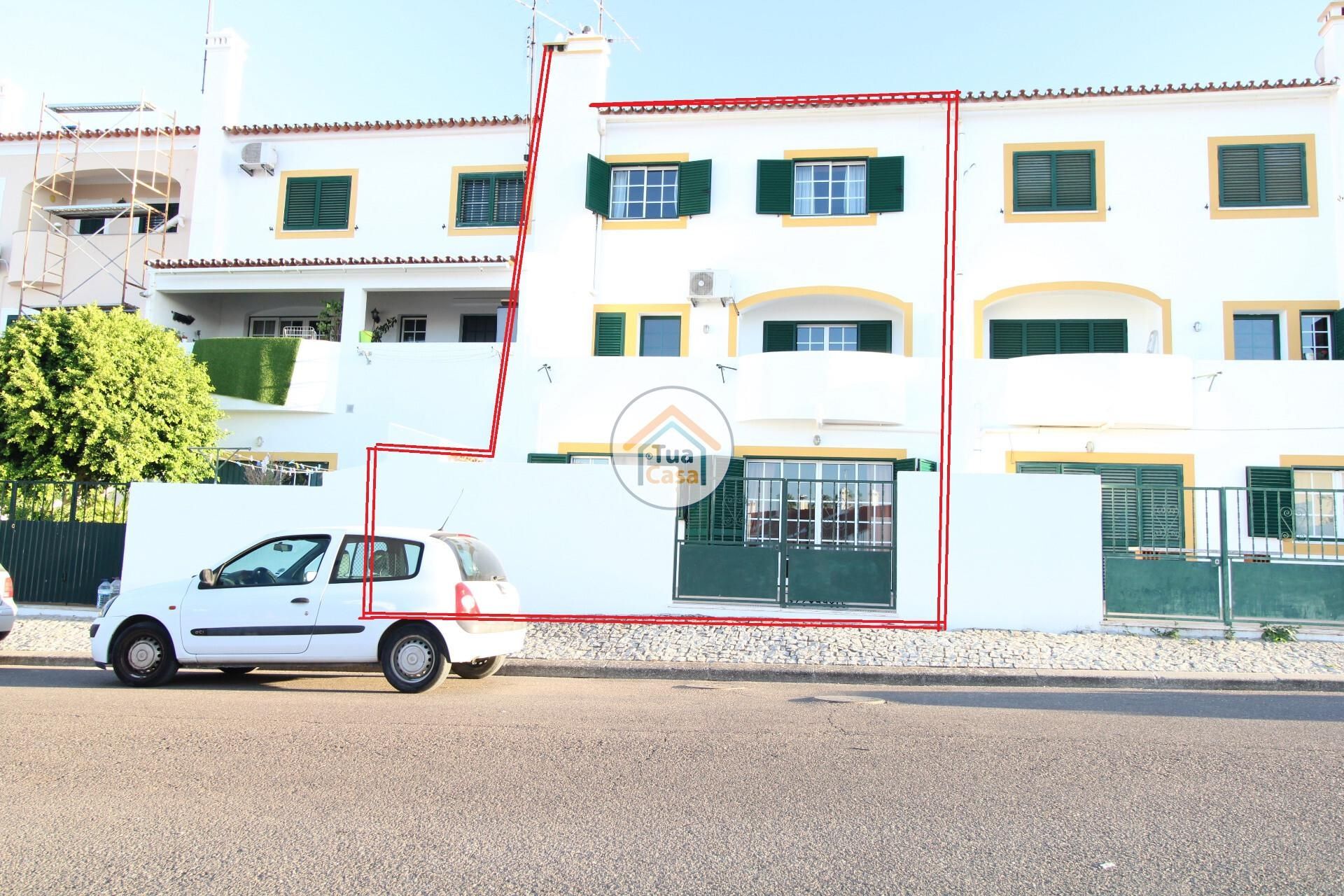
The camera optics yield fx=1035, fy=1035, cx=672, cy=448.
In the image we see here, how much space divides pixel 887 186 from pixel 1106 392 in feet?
18.0

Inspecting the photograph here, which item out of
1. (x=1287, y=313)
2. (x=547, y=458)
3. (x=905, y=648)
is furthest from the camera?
(x=547, y=458)

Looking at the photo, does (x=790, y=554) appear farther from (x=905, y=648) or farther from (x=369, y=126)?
(x=369, y=126)

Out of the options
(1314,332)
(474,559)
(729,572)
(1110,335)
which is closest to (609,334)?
(729,572)

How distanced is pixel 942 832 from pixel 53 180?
25.0m

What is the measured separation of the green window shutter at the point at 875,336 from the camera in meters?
19.3

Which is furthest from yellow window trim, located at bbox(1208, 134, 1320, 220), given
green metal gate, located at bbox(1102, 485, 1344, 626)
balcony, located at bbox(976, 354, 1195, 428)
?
green metal gate, located at bbox(1102, 485, 1344, 626)

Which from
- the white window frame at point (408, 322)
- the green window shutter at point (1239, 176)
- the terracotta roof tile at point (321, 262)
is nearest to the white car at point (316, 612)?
the terracotta roof tile at point (321, 262)

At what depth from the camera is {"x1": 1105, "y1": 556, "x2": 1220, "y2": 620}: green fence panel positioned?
13.0 m

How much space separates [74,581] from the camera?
1488 cm

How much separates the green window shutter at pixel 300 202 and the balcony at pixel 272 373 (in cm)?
357

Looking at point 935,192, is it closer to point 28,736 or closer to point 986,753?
point 986,753

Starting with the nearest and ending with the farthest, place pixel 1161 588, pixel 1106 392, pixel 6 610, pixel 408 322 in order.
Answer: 1. pixel 6 610
2. pixel 1161 588
3. pixel 1106 392
4. pixel 408 322

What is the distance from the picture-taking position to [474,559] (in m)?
10.2

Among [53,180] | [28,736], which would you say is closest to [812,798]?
[28,736]
